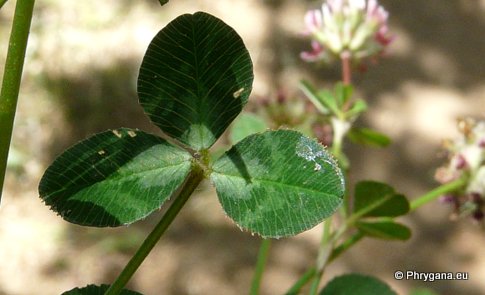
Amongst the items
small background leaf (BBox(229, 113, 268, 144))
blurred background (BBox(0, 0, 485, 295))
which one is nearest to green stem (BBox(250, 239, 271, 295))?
small background leaf (BBox(229, 113, 268, 144))

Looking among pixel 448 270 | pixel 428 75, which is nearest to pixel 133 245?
pixel 448 270

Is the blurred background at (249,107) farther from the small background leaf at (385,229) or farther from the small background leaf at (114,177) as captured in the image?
the small background leaf at (114,177)

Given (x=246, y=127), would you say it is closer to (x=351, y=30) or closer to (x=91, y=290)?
(x=351, y=30)

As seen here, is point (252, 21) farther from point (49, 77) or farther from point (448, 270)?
point (448, 270)

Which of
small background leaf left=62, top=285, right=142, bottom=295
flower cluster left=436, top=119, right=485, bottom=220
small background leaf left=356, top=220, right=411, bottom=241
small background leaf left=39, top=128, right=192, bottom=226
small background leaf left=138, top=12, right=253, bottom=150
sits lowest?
small background leaf left=62, top=285, right=142, bottom=295

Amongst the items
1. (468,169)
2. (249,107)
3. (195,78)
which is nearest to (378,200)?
→ (468,169)

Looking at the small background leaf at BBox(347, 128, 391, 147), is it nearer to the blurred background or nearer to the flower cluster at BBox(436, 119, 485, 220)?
the flower cluster at BBox(436, 119, 485, 220)
